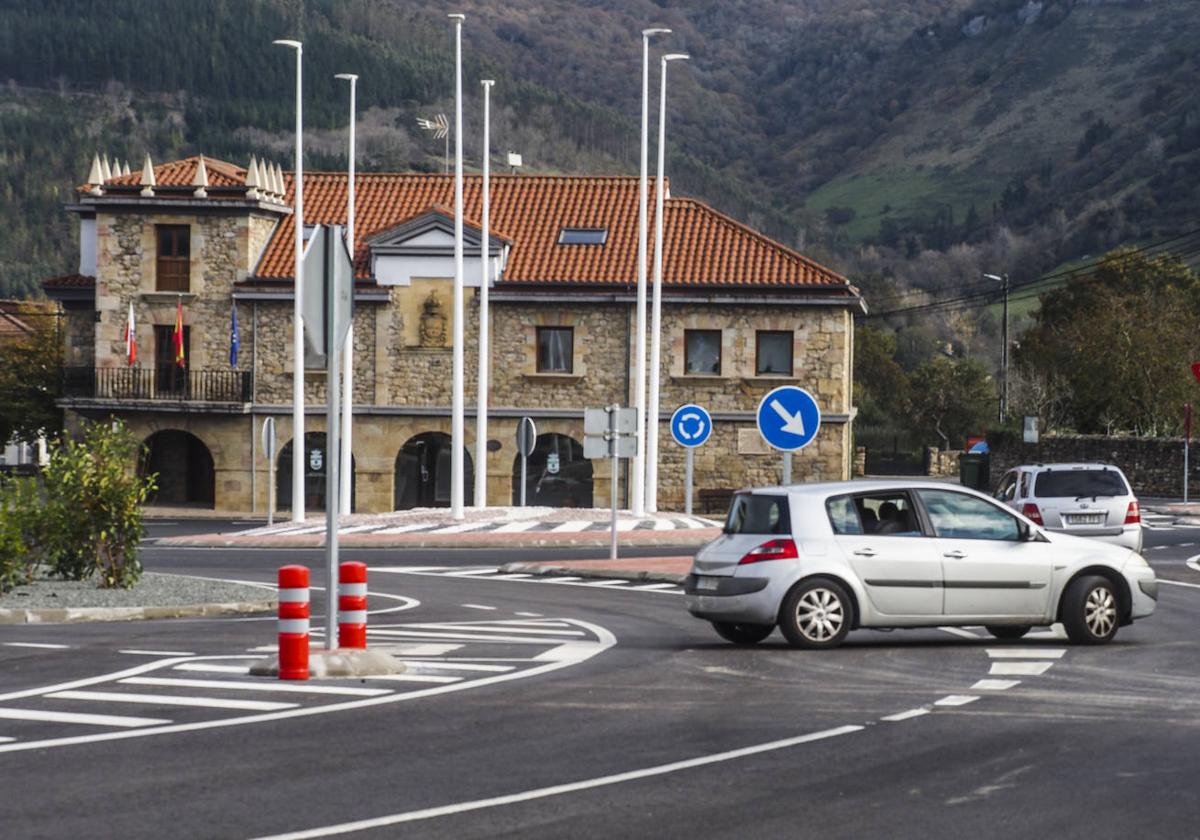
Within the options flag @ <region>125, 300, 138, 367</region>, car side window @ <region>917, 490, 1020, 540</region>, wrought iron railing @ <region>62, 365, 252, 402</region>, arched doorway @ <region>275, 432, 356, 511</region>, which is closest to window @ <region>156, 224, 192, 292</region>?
flag @ <region>125, 300, 138, 367</region>

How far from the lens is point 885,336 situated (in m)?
114

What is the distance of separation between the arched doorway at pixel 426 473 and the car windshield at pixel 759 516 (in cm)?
3794

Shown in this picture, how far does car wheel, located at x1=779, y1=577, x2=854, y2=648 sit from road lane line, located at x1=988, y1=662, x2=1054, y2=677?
58.7 inches

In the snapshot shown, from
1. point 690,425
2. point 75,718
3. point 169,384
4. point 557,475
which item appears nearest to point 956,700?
point 75,718

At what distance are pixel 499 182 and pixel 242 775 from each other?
49709 millimetres

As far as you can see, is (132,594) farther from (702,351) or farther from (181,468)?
(181,468)

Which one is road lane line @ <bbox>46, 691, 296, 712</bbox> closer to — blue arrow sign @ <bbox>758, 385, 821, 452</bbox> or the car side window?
the car side window

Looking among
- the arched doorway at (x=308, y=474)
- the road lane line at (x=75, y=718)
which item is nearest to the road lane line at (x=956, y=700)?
the road lane line at (x=75, y=718)

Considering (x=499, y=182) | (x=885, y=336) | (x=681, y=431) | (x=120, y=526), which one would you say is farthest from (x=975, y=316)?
(x=120, y=526)

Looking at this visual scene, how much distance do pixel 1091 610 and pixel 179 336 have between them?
40.1 meters

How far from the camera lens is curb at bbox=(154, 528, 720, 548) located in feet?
121

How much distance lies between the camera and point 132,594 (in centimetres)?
2231

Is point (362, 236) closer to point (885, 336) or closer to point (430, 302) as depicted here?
point (430, 302)

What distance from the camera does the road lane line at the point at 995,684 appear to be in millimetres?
13641
